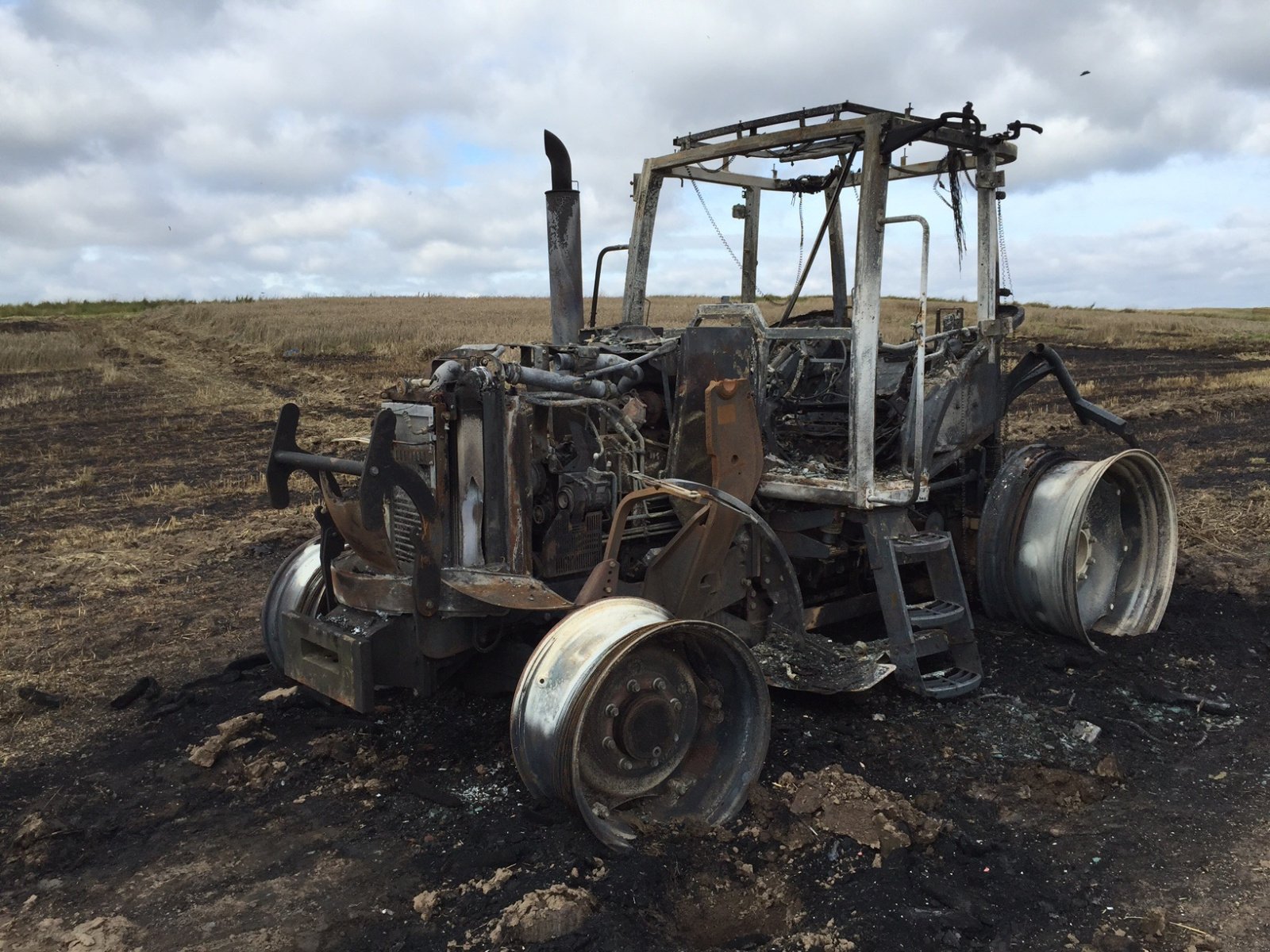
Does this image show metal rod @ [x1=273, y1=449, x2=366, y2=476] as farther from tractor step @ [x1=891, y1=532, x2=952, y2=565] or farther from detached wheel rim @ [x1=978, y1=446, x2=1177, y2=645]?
detached wheel rim @ [x1=978, y1=446, x2=1177, y2=645]

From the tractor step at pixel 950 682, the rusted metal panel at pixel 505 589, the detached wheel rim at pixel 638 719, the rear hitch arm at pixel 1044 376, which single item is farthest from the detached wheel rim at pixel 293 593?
the rear hitch arm at pixel 1044 376

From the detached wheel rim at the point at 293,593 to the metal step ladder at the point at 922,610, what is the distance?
2517 millimetres

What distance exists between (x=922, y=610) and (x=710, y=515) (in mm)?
1341

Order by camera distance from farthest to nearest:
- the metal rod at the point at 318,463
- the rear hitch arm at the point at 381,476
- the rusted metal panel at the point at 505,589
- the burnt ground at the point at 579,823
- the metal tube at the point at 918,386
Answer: the metal tube at the point at 918,386 < the metal rod at the point at 318,463 < the rusted metal panel at the point at 505,589 < the rear hitch arm at the point at 381,476 < the burnt ground at the point at 579,823

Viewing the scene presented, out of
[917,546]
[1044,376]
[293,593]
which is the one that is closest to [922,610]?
[917,546]

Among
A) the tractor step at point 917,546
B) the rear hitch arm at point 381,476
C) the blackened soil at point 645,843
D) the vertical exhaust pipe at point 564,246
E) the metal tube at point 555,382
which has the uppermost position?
the vertical exhaust pipe at point 564,246

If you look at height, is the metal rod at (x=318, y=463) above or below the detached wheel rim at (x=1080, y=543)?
above

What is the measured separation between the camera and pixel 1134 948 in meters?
3.13

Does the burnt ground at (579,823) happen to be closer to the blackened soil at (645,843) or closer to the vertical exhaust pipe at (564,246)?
the blackened soil at (645,843)

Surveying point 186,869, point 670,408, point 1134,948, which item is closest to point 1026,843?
point 1134,948

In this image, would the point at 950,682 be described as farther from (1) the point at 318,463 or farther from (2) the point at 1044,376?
(1) the point at 318,463

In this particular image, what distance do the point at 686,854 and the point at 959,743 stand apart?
5.16 feet

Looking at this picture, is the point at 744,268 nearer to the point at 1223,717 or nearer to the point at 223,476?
the point at 1223,717

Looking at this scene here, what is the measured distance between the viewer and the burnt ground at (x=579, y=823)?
128 inches
